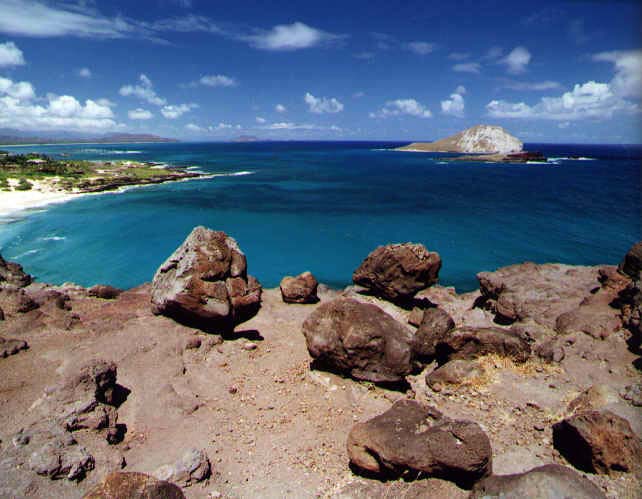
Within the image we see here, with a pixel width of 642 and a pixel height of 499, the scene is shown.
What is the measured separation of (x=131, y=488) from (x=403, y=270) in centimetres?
1641

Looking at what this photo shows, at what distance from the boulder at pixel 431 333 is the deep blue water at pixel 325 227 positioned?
15.7 meters

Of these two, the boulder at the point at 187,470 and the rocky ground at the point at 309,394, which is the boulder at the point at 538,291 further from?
the boulder at the point at 187,470

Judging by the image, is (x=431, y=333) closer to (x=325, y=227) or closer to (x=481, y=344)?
(x=481, y=344)

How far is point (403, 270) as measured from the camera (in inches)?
834

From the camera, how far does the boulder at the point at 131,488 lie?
693cm

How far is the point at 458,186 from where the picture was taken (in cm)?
8594

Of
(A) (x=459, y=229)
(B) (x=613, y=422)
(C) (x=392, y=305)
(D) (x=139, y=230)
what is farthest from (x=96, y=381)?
(A) (x=459, y=229)

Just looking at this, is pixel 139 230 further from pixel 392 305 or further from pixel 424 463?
pixel 424 463

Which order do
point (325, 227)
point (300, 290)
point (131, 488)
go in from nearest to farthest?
point (131, 488) < point (300, 290) < point (325, 227)

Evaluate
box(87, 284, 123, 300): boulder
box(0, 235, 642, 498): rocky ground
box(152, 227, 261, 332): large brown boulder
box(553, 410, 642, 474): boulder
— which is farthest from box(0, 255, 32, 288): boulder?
box(553, 410, 642, 474): boulder

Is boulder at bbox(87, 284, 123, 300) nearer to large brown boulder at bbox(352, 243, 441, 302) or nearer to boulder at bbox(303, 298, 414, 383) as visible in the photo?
boulder at bbox(303, 298, 414, 383)

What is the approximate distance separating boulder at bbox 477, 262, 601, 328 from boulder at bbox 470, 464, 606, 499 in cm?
1326

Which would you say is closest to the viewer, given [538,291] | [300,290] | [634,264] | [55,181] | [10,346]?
[10,346]

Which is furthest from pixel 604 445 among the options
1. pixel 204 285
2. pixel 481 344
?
pixel 204 285
